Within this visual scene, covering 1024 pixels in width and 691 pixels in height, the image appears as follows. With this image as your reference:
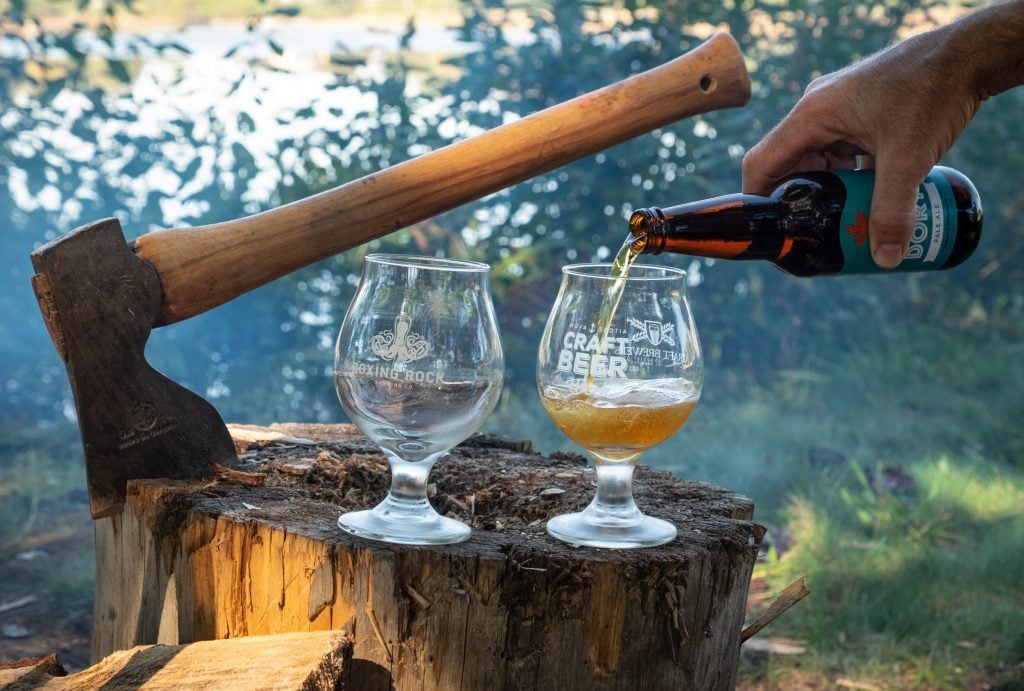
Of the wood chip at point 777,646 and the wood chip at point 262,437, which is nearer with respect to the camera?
Result: the wood chip at point 262,437

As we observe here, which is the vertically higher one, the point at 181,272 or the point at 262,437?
the point at 181,272

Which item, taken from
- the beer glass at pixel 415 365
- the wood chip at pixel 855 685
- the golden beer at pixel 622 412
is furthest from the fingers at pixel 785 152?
the wood chip at pixel 855 685

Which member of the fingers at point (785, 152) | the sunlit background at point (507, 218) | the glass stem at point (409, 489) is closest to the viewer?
the glass stem at point (409, 489)

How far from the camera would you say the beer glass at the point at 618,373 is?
174 centimetres

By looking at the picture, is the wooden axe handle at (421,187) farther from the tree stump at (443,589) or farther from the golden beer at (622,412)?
the golden beer at (622,412)

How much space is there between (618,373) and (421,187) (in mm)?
603

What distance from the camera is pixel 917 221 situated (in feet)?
6.38

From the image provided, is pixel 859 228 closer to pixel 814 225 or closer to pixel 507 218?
pixel 814 225

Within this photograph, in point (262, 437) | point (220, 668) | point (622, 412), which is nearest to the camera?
point (220, 668)

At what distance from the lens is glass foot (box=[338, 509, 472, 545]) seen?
5.65 ft

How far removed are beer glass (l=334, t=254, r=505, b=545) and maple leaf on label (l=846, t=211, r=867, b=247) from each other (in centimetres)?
66

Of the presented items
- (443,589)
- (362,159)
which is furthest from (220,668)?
(362,159)

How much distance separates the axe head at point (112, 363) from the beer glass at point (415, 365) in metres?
0.39

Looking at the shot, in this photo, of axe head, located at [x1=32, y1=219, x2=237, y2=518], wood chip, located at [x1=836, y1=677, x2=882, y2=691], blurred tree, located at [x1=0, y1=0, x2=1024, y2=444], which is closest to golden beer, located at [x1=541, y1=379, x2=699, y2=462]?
axe head, located at [x1=32, y1=219, x2=237, y2=518]
